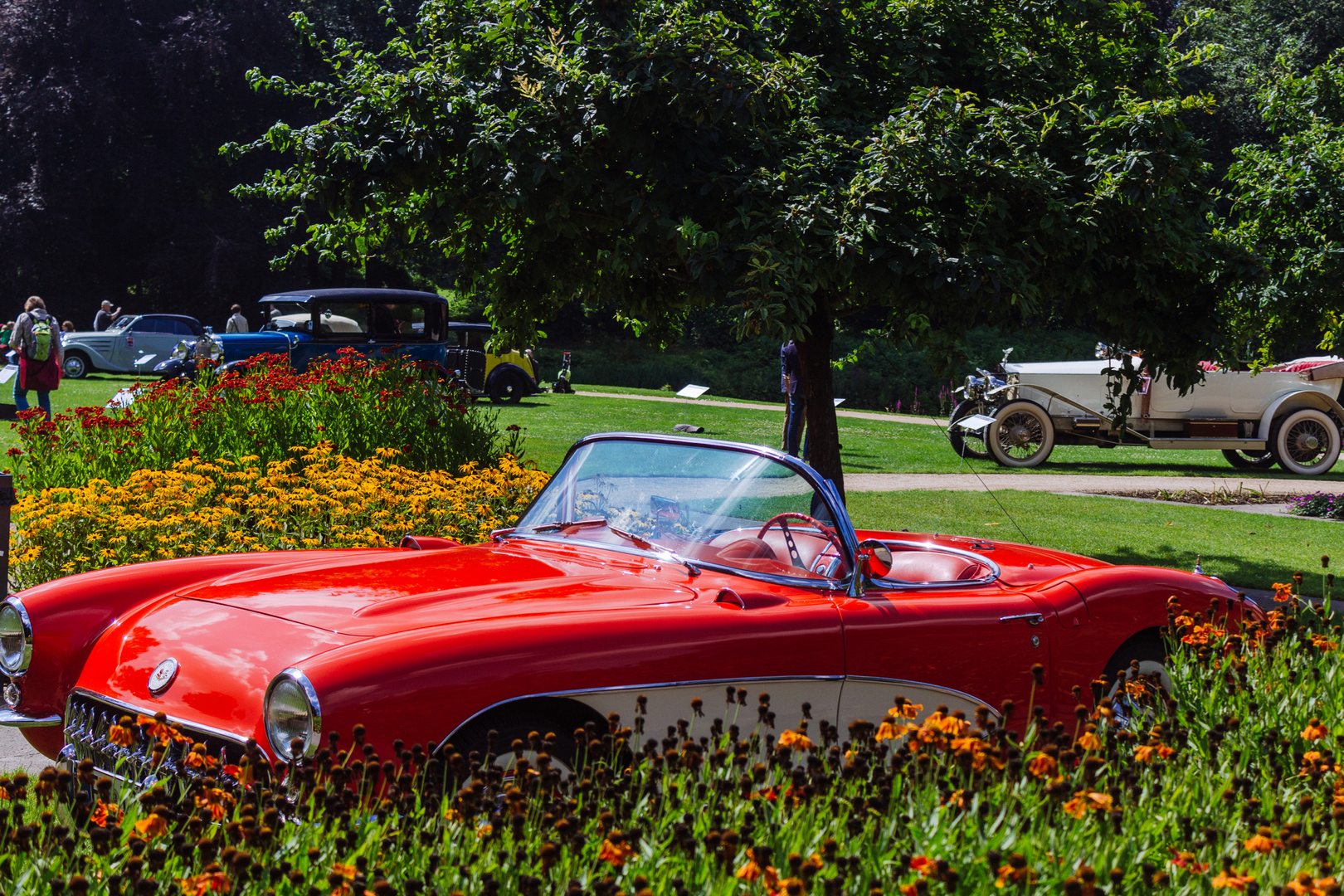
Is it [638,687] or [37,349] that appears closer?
[638,687]

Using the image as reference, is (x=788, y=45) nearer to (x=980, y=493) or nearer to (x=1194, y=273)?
(x=1194, y=273)

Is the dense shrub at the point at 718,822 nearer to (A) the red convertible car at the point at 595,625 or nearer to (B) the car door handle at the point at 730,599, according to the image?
(A) the red convertible car at the point at 595,625

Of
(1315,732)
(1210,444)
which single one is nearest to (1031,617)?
(1315,732)

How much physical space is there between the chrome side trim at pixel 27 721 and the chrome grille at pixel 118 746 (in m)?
0.18

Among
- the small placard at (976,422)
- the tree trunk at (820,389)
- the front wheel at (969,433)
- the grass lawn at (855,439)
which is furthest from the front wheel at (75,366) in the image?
the tree trunk at (820,389)

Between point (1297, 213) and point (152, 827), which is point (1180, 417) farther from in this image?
point (152, 827)

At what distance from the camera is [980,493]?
46.8 feet

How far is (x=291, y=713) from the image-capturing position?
9.79 ft

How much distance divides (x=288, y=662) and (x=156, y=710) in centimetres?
47

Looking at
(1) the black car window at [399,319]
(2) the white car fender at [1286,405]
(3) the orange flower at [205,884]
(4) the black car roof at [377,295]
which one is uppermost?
(4) the black car roof at [377,295]

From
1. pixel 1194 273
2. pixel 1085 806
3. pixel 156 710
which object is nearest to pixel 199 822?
pixel 156 710

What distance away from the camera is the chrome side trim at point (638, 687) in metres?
3.10

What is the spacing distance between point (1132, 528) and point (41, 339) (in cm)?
1329

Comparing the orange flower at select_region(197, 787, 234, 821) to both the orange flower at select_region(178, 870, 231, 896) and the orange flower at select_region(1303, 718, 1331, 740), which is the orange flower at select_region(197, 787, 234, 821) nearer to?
the orange flower at select_region(178, 870, 231, 896)
